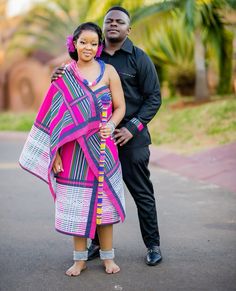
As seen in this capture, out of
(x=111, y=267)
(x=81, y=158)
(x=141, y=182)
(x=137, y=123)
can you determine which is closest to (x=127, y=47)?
(x=137, y=123)

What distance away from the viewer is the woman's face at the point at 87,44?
3574 millimetres

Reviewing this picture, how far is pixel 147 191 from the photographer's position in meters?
3.93

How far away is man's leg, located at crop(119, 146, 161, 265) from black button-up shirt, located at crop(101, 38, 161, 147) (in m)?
0.07

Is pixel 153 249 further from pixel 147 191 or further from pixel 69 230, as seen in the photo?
pixel 69 230

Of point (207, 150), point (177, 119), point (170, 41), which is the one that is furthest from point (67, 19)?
point (207, 150)

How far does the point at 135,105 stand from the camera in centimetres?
391

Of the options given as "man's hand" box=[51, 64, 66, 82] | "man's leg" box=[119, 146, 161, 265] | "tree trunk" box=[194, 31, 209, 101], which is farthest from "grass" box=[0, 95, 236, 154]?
"man's hand" box=[51, 64, 66, 82]

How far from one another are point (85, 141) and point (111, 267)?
90cm

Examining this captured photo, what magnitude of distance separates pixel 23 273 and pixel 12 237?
3.30ft

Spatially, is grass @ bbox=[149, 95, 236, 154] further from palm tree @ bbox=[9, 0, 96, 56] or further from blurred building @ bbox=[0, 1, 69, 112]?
blurred building @ bbox=[0, 1, 69, 112]

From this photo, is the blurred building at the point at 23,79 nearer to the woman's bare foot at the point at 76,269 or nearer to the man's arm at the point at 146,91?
the man's arm at the point at 146,91

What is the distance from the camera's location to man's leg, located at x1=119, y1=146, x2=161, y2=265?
388 cm

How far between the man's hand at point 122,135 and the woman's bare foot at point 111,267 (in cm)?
82

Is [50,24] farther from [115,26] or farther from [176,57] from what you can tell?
[115,26]
